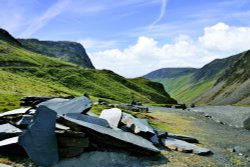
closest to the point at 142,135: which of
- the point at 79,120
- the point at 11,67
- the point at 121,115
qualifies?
the point at 121,115

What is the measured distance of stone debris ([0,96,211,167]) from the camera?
23609mm

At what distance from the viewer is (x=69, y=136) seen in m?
24.6

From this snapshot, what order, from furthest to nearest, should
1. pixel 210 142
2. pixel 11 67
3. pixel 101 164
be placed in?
1. pixel 11 67
2. pixel 210 142
3. pixel 101 164

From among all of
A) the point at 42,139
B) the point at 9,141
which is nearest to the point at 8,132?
the point at 9,141

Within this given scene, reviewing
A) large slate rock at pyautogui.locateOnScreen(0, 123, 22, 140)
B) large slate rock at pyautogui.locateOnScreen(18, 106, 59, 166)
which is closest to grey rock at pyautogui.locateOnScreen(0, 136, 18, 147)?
large slate rock at pyautogui.locateOnScreen(0, 123, 22, 140)

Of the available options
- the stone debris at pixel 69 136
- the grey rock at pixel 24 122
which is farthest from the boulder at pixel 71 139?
the grey rock at pixel 24 122

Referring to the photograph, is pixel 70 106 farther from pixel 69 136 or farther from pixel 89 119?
pixel 69 136

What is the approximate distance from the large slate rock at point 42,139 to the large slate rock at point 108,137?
1.66 metres

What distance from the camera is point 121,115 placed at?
32.1 metres

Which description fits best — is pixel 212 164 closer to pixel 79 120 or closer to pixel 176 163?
pixel 176 163

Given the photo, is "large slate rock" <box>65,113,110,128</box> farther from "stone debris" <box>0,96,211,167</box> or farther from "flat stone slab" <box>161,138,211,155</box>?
"flat stone slab" <box>161,138,211,155</box>

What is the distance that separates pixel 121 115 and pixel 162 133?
4.27m

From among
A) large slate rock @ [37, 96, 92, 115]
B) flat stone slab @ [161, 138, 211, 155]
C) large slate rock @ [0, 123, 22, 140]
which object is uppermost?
large slate rock @ [37, 96, 92, 115]

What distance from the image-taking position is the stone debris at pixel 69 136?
2361 centimetres
